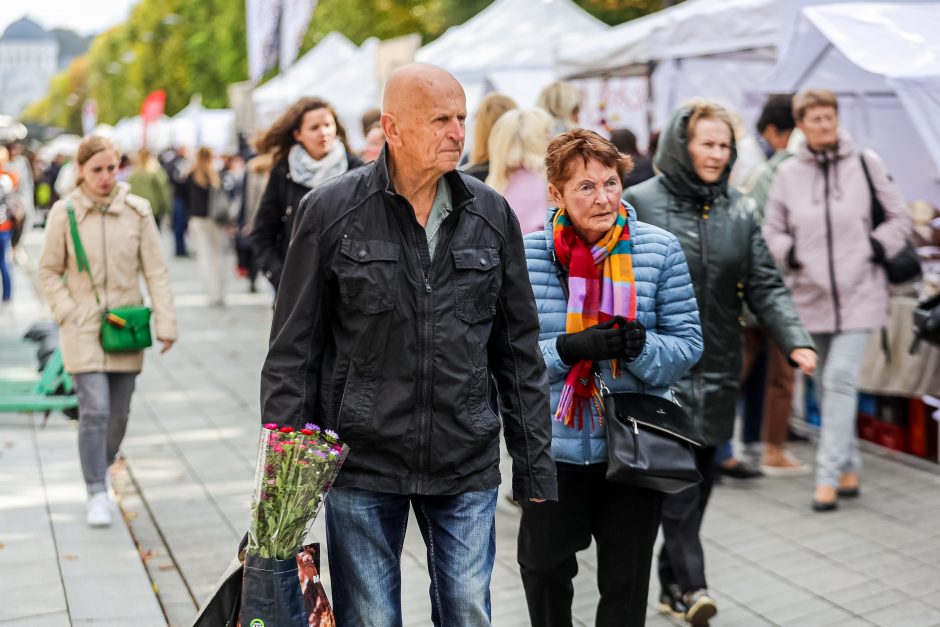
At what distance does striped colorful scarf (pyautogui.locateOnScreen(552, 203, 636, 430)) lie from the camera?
3.70 metres

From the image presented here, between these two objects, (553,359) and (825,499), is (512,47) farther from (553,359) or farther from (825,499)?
(553,359)

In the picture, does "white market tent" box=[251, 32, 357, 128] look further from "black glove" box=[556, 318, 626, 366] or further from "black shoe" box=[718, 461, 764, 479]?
"black glove" box=[556, 318, 626, 366]

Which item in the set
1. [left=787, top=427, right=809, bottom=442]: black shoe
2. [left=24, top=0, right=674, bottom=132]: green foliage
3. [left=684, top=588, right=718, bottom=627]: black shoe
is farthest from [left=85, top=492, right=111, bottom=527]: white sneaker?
[left=24, top=0, right=674, bottom=132]: green foliage

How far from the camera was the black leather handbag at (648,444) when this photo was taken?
357cm

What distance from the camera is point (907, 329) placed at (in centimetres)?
696

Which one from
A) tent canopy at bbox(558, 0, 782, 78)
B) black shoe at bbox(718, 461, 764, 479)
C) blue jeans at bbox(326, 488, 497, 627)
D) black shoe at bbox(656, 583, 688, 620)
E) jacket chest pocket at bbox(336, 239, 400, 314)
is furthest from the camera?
tent canopy at bbox(558, 0, 782, 78)

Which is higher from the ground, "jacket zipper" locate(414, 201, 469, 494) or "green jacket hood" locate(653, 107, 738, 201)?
"green jacket hood" locate(653, 107, 738, 201)

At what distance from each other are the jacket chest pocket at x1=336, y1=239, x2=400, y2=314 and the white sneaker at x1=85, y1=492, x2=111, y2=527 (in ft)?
11.1

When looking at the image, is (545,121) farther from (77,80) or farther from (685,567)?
(77,80)

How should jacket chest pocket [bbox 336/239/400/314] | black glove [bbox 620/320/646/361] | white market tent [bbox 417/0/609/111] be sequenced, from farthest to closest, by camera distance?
white market tent [bbox 417/0/609/111], black glove [bbox 620/320/646/361], jacket chest pocket [bbox 336/239/400/314]

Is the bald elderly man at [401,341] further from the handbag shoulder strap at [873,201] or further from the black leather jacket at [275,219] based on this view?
the handbag shoulder strap at [873,201]

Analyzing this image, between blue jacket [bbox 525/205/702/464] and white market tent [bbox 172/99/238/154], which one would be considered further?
white market tent [bbox 172/99/238/154]

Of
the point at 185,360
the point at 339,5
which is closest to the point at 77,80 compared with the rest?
the point at 339,5

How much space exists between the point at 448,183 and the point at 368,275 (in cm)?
35
